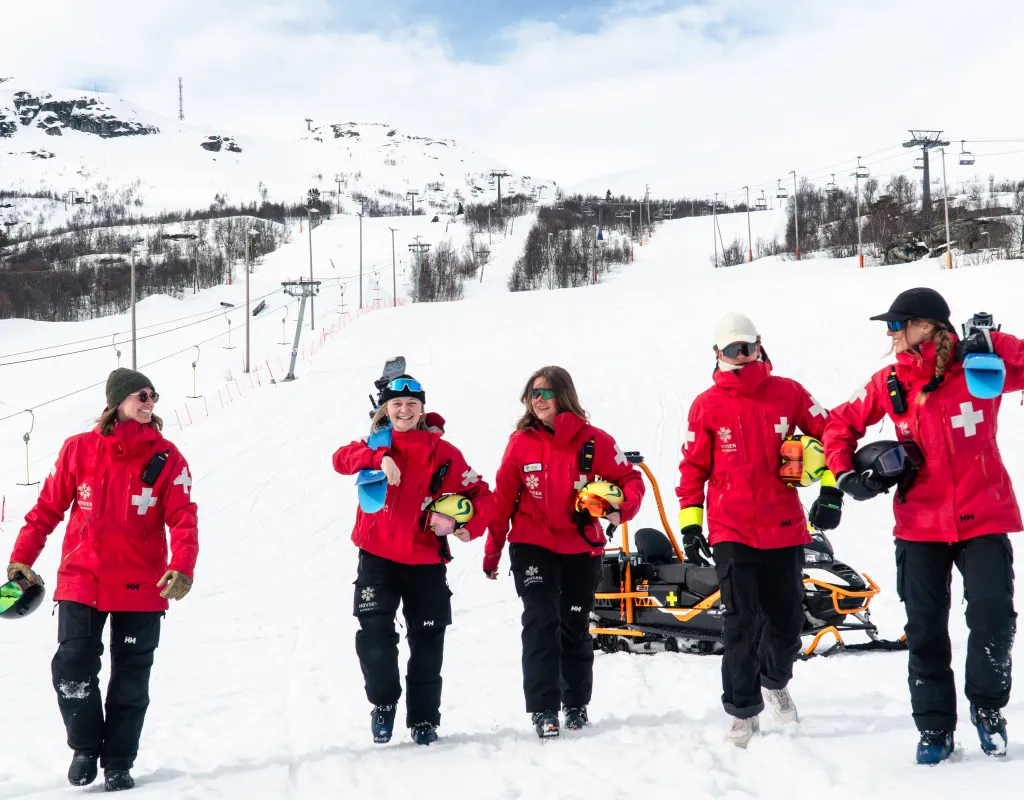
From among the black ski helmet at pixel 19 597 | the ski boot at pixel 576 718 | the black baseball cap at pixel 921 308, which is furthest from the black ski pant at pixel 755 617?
the black ski helmet at pixel 19 597

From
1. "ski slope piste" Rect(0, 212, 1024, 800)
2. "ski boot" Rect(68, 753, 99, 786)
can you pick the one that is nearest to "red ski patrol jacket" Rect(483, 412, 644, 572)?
"ski slope piste" Rect(0, 212, 1024, 800)

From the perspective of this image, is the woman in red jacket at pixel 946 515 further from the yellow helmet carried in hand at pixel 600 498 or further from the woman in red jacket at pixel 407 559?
the woman in red jacket at pixel 407 559

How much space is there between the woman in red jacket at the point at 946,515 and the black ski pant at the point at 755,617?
57cm

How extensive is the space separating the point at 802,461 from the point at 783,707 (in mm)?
1282

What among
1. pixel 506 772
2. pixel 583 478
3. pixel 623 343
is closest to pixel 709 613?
pixel 583 478

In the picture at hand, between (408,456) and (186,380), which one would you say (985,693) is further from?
(186,380)

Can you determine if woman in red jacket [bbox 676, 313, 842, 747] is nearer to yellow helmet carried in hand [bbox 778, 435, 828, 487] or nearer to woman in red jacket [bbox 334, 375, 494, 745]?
yellow helmet carried in hand [bbox 778, 435, 828, 487]

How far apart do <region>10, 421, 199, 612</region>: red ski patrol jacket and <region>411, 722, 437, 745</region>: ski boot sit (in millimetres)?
1347

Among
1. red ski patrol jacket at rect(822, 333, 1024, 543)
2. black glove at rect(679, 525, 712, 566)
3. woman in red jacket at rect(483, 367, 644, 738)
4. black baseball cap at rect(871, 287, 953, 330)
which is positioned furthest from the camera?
woman in red jacket at rect(483, 367, 644, 738)

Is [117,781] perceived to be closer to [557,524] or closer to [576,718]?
[576,718]

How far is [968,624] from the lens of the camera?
3.53 meters

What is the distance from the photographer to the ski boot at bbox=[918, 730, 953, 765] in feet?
11.2

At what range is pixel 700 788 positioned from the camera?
11.2 feet

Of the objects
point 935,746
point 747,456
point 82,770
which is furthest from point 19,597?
point 935,746
